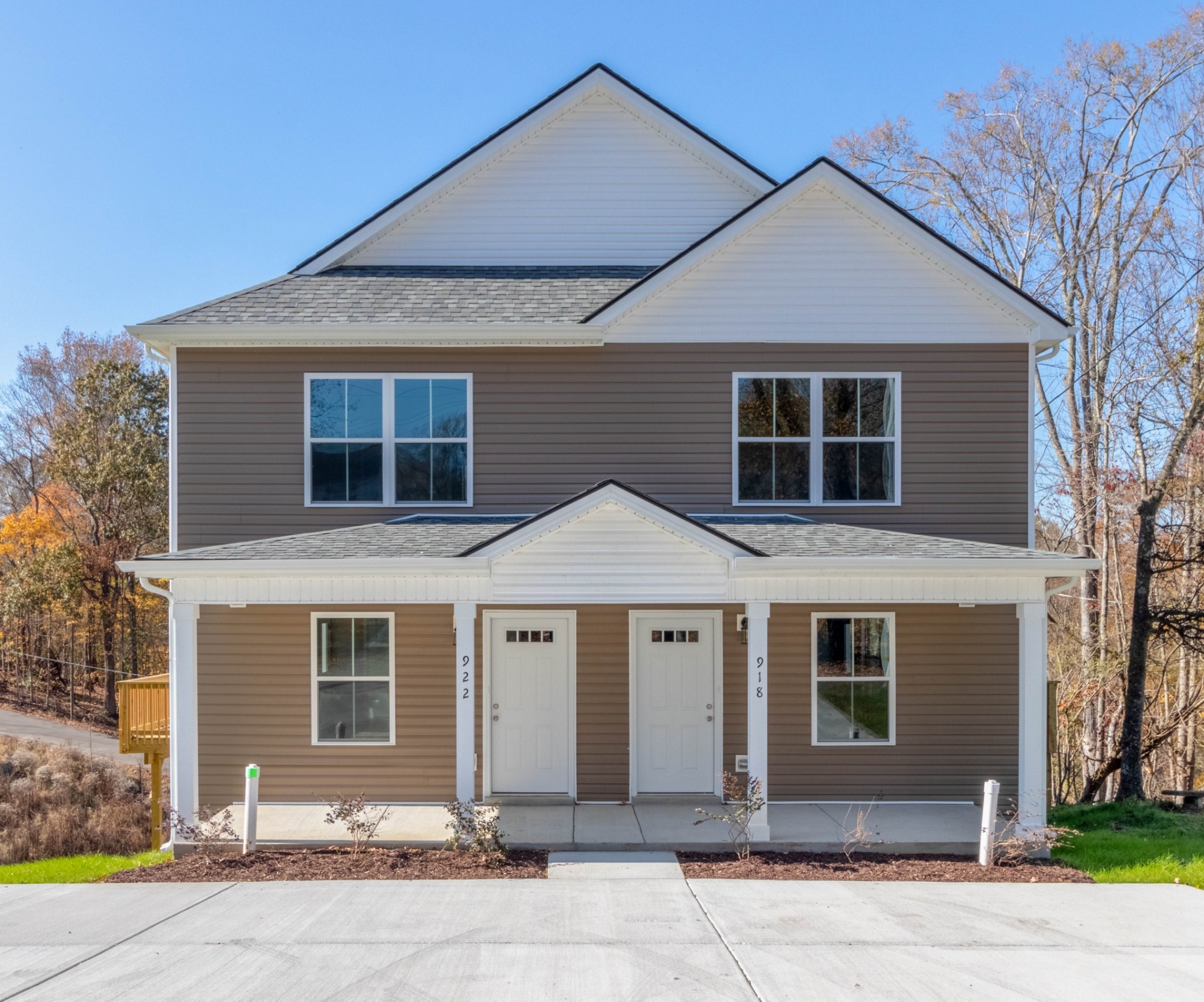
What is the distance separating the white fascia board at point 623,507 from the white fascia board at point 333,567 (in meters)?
0.26

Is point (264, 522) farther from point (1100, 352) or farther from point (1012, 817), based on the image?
point (1100, 352)

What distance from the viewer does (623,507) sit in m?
9.41

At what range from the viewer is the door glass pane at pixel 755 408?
38.0 feet

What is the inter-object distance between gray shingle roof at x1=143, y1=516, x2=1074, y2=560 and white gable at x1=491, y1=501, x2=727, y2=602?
0.49m

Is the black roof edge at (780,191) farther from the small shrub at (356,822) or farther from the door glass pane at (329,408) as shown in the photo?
the small shrub at (356,822)

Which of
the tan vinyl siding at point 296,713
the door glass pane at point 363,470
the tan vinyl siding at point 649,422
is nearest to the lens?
the tan vinyl siding at point 296,713

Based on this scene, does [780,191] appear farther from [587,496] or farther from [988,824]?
[988,824]

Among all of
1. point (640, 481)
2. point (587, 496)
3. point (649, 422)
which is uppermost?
point (649, 422)

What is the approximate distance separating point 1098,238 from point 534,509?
56.9 ft

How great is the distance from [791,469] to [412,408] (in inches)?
197

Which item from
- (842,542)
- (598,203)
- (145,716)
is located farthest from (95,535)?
(842,542)

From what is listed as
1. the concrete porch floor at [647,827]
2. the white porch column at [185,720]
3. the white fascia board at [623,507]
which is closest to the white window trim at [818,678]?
the concrete porch floor at [647,827]

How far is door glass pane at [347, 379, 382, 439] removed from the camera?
11547 mm

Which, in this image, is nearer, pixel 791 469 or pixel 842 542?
pixel 842 542
